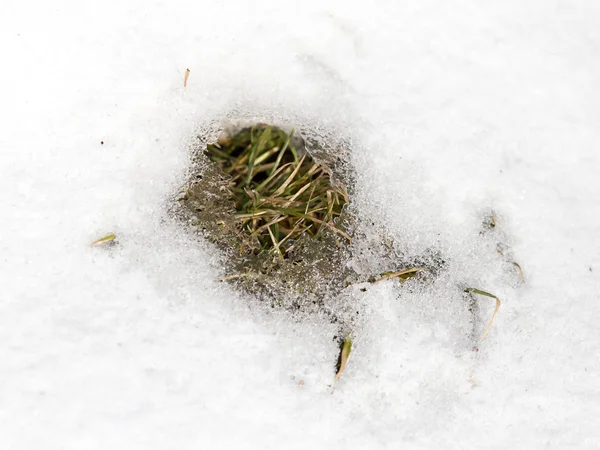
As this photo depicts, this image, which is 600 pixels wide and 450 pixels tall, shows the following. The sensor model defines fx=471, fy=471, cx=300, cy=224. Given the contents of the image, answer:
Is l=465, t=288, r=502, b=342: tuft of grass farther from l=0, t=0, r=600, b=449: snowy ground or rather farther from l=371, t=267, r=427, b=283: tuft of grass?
l=371, t=267, r=427, b=283: tuft of grass

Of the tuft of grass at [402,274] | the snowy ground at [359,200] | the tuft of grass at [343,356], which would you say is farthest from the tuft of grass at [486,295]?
the tuft of grass at [343,356]

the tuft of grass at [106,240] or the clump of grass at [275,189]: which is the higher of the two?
the clump of grass at [275,189]

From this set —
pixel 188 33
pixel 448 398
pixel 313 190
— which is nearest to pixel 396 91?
pixel 313 190

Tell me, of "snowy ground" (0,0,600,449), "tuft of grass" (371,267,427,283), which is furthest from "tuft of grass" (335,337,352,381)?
"tuft of grass" (371,267,427,283)

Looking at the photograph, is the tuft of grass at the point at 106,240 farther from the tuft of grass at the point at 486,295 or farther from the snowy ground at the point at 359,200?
the tuft of grass at the point at 486,295

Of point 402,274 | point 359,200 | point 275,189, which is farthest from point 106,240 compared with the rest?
point 402,274

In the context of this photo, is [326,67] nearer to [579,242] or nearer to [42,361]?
[579,242]

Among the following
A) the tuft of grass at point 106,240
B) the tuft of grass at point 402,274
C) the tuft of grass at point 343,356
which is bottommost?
the tuft of grass at point 343,356
